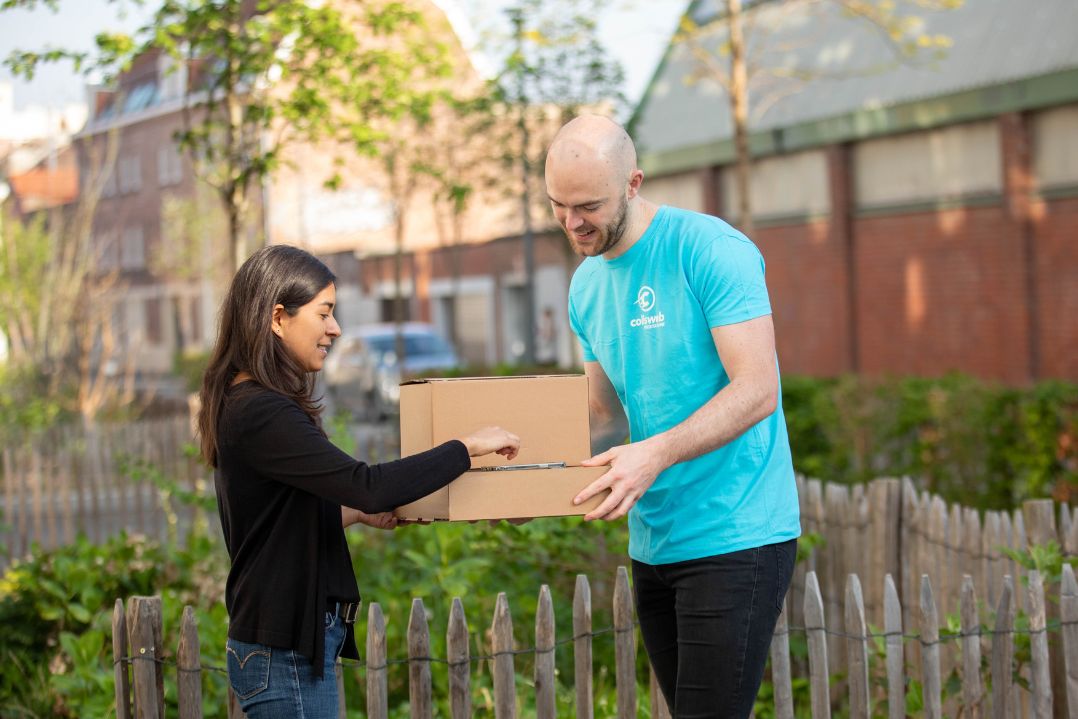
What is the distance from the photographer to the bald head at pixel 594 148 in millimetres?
3029

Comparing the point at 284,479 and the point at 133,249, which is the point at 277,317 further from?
the point at 133,249

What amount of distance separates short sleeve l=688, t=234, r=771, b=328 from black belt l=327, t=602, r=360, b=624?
1052 mm

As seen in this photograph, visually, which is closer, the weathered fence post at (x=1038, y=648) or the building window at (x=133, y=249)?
the weathered fence post at (x=1038, y=648)

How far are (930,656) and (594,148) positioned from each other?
1.96 meters

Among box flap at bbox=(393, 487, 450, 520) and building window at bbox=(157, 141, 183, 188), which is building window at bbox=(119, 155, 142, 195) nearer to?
building window at bbox=(157, 141, 183, 188)

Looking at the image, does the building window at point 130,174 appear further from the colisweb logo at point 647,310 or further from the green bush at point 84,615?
the colisweb logo at point 647,310

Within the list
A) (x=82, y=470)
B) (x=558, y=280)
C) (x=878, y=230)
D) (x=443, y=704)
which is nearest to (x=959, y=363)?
(x=878, y=230)

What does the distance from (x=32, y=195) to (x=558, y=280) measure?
1239 cm

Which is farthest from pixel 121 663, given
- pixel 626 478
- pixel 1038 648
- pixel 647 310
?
pixel 1038 648

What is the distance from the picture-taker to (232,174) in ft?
25.3

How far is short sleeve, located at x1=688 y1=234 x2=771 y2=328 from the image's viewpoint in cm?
301

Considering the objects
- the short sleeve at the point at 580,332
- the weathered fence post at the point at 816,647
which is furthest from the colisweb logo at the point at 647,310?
the weathered fence post at the point at 816,647

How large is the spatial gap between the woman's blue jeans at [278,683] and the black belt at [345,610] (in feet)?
0.08

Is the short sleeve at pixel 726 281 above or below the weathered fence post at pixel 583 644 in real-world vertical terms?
above
